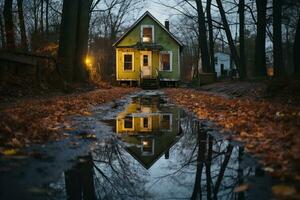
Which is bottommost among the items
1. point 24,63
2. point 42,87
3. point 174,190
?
point 174,190

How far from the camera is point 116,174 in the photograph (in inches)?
151

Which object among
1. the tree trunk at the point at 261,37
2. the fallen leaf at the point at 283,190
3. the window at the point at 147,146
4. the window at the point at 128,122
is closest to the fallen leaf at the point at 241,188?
the fallen leaf at the point at 283,190

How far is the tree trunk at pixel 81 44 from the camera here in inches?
851

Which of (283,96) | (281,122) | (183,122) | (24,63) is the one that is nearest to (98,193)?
(281,122)

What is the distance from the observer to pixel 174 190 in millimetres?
3281

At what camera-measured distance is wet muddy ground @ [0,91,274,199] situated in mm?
3100

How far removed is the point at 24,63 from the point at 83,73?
8.30 metres

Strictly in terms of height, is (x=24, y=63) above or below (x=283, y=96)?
above

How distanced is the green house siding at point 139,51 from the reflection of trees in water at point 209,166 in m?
29.5

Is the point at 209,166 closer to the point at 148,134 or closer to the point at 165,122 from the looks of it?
the point at 148,134

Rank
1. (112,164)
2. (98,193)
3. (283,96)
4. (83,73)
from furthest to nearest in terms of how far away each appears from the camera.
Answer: (83,73) < (283,96) < (112,164) < (98,193)

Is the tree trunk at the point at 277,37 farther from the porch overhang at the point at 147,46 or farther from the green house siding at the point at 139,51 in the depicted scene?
the green house siding at the point at 139,51

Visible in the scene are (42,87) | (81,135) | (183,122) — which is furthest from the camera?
(42,87)

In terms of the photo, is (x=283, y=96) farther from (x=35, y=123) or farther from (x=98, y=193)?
(x=98, y=193)
